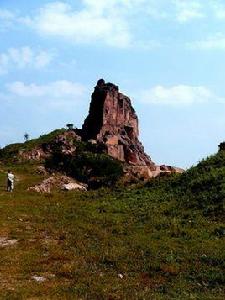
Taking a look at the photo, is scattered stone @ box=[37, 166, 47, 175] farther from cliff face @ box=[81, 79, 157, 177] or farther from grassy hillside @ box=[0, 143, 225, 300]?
grassy hillside @ box=[0, 143, 225, 300]

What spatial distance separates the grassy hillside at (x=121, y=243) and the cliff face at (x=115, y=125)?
123ft

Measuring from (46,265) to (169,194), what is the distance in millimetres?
21628

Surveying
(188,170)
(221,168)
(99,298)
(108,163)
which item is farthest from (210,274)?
(108,163)

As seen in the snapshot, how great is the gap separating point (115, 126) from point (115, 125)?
0.31 metres

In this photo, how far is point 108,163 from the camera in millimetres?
72125

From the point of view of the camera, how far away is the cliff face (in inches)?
3401

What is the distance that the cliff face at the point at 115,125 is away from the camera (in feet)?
283

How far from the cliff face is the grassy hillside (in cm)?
3734

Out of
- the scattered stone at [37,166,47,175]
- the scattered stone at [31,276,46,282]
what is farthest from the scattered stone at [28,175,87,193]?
the scattered stone at [31,276,46,282]

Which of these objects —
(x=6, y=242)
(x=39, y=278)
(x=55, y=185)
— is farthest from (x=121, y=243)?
(x=55, y=185)

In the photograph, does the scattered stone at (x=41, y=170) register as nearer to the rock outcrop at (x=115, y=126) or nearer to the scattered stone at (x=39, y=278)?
the rock outcrop at (x=115, y=126)

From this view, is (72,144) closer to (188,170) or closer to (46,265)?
(188,170)

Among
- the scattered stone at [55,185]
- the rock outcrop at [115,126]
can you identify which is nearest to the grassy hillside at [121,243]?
the scattered stone at [55,185]

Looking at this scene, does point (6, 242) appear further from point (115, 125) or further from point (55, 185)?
point (115, 125)
